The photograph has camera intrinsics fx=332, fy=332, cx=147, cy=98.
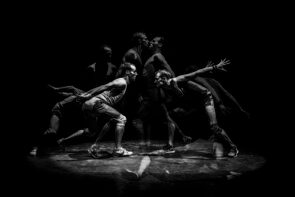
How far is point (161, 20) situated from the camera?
6.93 meters

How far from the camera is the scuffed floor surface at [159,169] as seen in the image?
3.89 m

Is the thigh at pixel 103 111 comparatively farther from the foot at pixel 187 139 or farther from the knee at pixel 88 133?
the foot at pixel 187 139

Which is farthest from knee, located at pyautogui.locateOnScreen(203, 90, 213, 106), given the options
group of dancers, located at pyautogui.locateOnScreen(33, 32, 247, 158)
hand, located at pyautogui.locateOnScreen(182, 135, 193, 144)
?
hand, located at pyautogui.locateOnScreen(182, 135, 193, 144)

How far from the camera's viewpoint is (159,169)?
4.68 metres

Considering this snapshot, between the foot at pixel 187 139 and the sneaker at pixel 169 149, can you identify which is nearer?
the sneaker at pixel 169 149

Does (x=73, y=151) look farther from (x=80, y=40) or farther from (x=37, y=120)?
(x=80, y=40)

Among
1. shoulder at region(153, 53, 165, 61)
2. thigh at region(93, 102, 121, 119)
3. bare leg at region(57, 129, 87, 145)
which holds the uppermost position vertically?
shoulder at region(153, 53, 165, 61)

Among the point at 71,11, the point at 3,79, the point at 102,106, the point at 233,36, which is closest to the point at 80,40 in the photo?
the point at 71,11

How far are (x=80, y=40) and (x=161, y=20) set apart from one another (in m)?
1.77

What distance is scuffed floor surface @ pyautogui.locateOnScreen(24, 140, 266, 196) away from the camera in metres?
3.89

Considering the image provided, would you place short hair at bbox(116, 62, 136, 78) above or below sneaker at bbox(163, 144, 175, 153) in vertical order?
above

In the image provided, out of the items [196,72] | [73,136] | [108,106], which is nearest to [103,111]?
[108,106]

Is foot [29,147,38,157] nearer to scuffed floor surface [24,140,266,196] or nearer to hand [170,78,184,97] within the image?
scuffed floor surface [24,140,266,196]

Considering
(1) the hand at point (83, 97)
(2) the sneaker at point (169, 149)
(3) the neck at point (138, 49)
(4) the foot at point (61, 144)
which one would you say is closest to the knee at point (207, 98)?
(2) the sneaker at point (169, 149)
